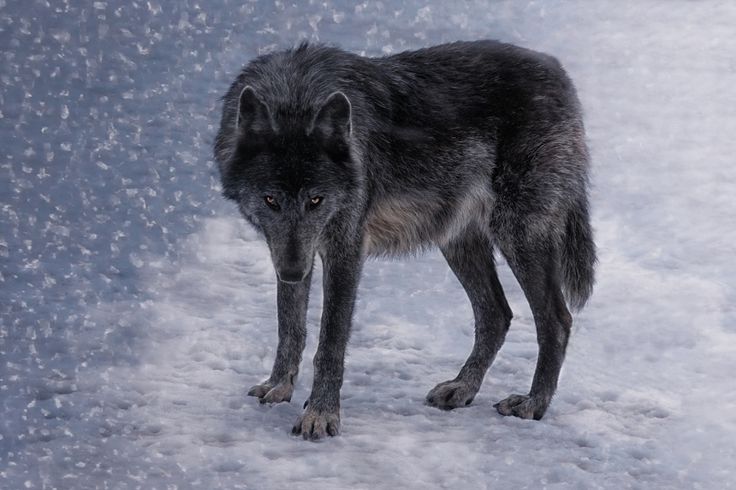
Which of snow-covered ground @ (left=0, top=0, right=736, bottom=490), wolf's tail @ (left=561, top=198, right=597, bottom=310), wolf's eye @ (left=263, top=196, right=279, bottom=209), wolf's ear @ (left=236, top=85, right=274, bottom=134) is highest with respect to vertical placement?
wolf's ear @ (left=236, top=85, right=274, bottom=134)

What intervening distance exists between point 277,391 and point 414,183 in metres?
1.46

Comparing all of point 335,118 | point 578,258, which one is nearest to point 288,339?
point 335,118

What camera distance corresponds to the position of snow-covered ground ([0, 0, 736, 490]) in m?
A: 5.34

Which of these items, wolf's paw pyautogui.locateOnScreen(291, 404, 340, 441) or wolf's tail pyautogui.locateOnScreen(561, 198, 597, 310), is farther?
wolf's tail pyautogui.locateOnScreen(561, 198, 597, 310)

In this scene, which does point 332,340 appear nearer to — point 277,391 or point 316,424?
point 316,424

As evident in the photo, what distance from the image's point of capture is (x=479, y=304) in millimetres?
6281

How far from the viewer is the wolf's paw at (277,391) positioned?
5.80 meters

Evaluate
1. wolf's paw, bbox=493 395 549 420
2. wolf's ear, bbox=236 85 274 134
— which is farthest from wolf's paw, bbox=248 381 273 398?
wolf's ear, bbox=236 85 274 134

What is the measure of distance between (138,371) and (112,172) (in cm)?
529

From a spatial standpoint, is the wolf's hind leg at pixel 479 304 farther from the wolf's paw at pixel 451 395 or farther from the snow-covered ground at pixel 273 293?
the snow-covered ground at pixel 273 293

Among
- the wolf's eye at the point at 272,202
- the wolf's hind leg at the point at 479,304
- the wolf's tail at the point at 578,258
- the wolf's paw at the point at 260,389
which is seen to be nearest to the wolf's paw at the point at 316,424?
the wolf's paw at the point at 260,389

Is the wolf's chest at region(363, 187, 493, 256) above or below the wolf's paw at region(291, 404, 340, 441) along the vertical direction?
above

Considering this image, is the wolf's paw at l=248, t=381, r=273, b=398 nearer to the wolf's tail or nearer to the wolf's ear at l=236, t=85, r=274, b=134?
the wolf's ear at l=236, t=85, r=274, b=134

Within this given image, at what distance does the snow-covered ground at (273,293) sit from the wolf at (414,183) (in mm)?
424
